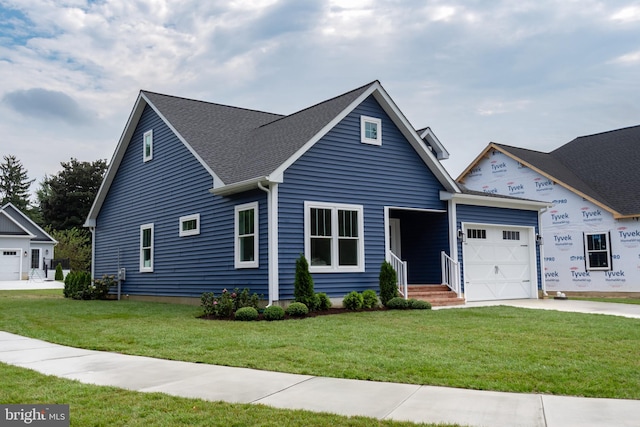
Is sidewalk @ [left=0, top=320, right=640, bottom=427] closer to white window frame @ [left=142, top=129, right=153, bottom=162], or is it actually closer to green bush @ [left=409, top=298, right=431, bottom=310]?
green bush @ [left=409, top=298, right=431, bottom=310]

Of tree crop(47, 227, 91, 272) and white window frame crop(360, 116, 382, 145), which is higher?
white window frame crop(360, 116, 382, 145)

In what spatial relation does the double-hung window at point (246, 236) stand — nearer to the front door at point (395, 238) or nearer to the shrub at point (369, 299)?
the shrub at point (369, 299)

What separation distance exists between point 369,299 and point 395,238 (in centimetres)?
444

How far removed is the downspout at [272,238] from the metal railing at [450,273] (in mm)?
5776

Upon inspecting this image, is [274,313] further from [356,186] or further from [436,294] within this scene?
[436,294]

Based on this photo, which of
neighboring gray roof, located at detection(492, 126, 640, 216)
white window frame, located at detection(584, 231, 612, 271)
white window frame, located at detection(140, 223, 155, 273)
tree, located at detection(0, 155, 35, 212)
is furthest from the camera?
tree, located at detection(0, 155, 35, 212)

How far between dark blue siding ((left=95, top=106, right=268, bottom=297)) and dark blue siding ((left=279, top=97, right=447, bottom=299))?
0.68m

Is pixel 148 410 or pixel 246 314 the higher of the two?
pixel 246 314

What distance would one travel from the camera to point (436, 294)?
52.0 ft

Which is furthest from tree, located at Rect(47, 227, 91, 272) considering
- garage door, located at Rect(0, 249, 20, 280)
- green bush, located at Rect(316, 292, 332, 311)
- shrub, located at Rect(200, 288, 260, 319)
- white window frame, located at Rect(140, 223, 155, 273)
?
green bush, located at Rect(316, 292, 332, 311)

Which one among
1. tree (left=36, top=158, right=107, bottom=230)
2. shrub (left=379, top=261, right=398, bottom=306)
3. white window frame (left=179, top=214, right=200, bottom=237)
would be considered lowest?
shrub (left=379, top=261, right=398, bottom=306)

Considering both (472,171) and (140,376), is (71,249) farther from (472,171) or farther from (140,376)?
(140,376)

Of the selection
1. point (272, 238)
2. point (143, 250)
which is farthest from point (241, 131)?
point (272, 238)

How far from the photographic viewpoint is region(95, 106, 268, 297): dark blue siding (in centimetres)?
1480
